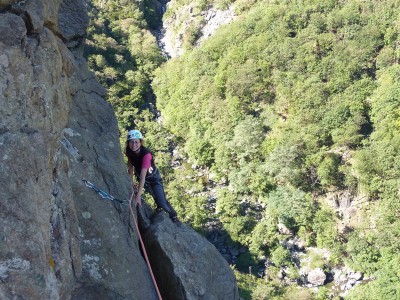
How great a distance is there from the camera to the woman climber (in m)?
8.14

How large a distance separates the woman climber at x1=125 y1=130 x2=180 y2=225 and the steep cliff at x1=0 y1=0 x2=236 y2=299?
309mm

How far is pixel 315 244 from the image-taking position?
33531 millimetres

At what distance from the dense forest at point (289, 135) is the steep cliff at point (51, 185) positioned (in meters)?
21.7

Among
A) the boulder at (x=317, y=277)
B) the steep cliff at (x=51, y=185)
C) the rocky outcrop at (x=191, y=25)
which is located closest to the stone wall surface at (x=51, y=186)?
the steep cliff at (x=51, y=185)

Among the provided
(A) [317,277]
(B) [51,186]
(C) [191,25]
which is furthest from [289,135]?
(B) [51,186]

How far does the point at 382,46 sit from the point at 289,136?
14.3 meters

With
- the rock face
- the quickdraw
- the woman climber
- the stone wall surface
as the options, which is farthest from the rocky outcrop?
the quickdraw

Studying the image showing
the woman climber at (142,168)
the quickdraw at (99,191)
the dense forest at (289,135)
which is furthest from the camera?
the dense forest at (289,135)

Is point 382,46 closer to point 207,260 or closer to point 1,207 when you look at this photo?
point 207,260

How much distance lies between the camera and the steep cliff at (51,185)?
4516mm

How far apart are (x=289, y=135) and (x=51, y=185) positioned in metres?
34.0

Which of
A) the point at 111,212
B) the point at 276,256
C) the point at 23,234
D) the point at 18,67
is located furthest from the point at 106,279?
the point at 276,256

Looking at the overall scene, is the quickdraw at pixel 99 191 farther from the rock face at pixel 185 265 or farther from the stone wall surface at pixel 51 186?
the rock face at pixel 185 265

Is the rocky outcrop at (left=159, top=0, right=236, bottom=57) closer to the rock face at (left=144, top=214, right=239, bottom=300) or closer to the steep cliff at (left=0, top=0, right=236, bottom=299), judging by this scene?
the rock face at (left=144, top=214, right=239, bottom=300)
